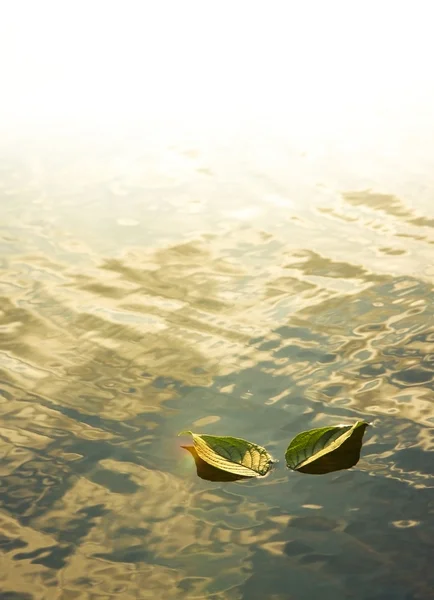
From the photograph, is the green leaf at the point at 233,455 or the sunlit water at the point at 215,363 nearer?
the sunlit water at the point at 215,363

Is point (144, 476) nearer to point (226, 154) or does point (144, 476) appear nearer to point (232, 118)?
point (226, 154)

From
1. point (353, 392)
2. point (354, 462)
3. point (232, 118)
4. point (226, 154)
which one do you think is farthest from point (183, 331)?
point (232, 118)

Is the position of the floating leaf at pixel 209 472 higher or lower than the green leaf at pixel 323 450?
lower

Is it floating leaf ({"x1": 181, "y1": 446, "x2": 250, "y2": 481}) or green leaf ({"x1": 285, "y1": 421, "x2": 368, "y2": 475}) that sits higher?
green leaf ({"x1": 285, "y1": 421, "x2": 368, "y2": 475})

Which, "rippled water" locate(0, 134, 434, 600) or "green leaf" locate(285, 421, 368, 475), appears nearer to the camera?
"rippled water" locate(0, 134, 434, 600)

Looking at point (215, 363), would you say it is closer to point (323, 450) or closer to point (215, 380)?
point (215, 380)
